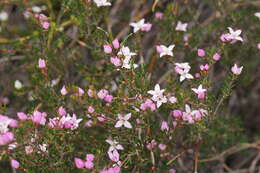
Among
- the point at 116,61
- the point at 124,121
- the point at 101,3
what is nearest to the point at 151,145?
the point at 124,121

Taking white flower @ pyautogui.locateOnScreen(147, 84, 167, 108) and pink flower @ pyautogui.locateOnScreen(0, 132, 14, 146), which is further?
white flower @ pyautogui.locateOnScreen(147, 84, 167, 108)

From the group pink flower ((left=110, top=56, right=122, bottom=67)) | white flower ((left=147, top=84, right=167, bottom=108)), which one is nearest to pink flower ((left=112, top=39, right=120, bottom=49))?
pink flower ((left=110, top=56, right=122, bottom=67))

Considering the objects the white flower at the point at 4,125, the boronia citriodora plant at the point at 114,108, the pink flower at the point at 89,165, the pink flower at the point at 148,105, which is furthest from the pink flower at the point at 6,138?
the pink flower at the point at 148,105

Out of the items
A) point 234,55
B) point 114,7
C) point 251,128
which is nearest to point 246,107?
point 251,128

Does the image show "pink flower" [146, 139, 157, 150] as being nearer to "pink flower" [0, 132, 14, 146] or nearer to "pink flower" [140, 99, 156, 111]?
"pink flower" [140, 99, 156, 111]

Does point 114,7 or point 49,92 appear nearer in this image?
point 49,92

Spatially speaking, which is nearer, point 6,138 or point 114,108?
point 6,138

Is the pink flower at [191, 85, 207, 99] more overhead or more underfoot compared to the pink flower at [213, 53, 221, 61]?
more underfoot

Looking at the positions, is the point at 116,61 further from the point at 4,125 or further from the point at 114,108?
the point at 4,125

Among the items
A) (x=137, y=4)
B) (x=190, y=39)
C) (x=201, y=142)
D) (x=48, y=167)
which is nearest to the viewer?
(x=48, y=167)

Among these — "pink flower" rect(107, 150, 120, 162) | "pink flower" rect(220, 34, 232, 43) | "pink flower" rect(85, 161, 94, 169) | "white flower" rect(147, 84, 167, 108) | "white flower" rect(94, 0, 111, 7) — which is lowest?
"pink flower" rect(85, 161, 94, 169)

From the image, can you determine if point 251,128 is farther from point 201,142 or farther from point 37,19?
point 37,19
